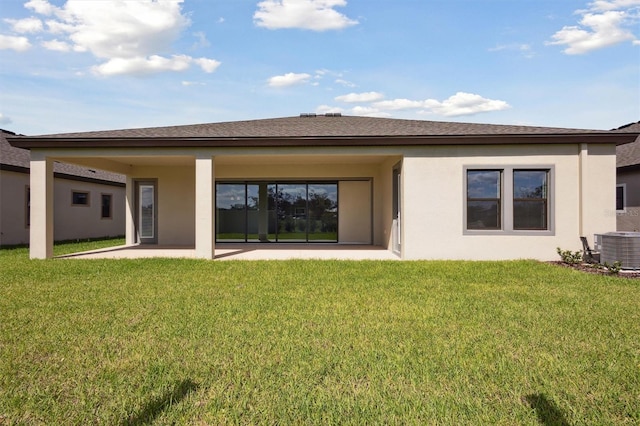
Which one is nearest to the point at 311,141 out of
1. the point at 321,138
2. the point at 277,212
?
the point at 321,138

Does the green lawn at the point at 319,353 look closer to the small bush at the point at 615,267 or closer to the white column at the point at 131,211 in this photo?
the small bush at the point at 615,267

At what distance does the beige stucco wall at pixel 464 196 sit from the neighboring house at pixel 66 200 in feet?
34.6

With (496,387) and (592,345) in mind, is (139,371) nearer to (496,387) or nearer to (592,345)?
(496,387)

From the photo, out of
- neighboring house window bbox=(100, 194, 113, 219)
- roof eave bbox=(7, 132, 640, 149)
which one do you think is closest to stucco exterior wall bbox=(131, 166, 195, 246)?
roof eave bbox=(7, 132, 640, 149)

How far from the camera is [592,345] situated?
4.04 m

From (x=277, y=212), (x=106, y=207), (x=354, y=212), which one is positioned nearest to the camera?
(x=354, y=212)

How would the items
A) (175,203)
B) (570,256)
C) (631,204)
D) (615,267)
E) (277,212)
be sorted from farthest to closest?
(277,212) → (175,203) → (631,204) → (570,256) → (615,267)

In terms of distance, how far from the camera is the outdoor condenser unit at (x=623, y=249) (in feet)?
29.2

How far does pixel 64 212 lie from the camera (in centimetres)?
1750

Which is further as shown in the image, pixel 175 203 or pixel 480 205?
pixel 175 203

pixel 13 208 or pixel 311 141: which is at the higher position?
pixel 311 141

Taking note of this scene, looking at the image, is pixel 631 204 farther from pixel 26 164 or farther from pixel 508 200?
A: pixel 26 164

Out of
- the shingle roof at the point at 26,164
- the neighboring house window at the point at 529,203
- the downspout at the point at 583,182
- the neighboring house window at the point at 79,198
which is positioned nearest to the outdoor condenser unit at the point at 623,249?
the downspout at the point at 583,182

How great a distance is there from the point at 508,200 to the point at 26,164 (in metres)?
17.8
